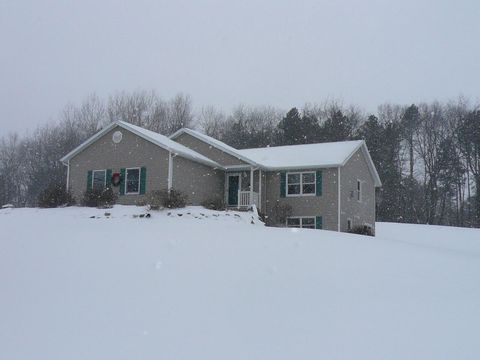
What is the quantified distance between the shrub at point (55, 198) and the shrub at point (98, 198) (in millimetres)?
1052

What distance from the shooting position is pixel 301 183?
2369 centimetres

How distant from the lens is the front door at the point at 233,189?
24.5 m

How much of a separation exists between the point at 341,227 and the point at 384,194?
19828 mm

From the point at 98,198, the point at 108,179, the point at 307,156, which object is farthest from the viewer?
the point at 307,156

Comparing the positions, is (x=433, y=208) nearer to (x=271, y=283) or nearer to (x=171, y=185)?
(x=171, y=185)

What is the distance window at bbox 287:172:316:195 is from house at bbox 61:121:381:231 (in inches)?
1.8

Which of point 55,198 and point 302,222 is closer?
point 55,198

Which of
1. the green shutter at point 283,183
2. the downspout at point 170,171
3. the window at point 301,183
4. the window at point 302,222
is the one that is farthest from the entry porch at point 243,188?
the downspout at point 170,171

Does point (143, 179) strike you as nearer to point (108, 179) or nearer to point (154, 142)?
point (154, 142)

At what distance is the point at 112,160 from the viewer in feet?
73.1

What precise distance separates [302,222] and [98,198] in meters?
9.12

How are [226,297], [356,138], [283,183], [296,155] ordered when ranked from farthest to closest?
[356,138]
[296,155]
[283,183]
[226,297]

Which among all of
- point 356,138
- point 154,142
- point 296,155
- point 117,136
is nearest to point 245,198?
point 296,155

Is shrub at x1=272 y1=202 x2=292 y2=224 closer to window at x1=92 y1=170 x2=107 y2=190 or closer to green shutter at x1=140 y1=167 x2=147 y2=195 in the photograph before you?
green shutter at x1=140 y1=167 x2=147 y2=195
